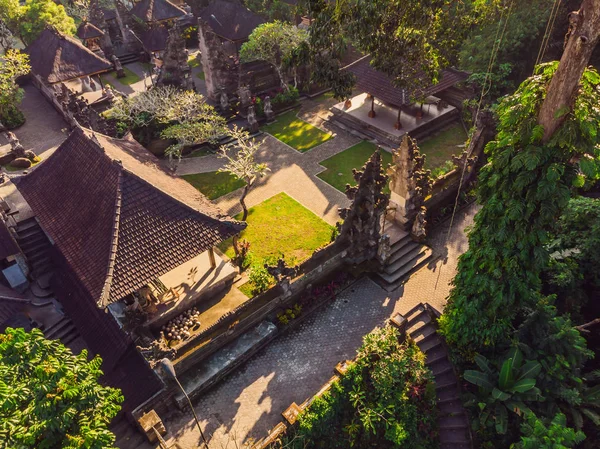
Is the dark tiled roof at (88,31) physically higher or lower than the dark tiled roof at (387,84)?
higher

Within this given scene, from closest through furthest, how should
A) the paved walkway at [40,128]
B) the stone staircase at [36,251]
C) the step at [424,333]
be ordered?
the step at [424,333], the stone staircase at [36,251], the paved walkway at [40,128]

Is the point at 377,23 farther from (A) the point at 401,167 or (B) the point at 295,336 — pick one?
(B) the point at 295,336

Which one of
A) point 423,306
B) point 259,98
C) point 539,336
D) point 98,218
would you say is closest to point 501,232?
point 539,336

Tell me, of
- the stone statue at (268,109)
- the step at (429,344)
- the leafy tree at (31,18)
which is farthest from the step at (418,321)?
the leafy tree at (31,18)

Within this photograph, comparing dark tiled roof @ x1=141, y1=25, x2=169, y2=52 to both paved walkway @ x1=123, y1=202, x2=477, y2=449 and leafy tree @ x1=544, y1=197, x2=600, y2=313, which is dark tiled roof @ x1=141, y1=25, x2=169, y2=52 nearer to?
paved walkway @ x1=123, y1=202, x2=477, y2=449

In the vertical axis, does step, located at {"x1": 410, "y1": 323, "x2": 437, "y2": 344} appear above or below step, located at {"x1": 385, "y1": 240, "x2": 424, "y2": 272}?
below

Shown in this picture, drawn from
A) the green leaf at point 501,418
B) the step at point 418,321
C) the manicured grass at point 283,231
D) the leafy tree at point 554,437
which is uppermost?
the leafy tree at point 554,437

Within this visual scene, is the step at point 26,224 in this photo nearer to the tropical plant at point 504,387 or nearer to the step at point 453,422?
the step at point 453,422

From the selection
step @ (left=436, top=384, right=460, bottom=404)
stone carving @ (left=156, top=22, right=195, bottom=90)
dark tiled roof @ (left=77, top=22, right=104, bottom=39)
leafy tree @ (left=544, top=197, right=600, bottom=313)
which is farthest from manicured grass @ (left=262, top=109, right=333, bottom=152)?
dark tiled roof @ (left=77, top=22, right=104, bottom=39)
